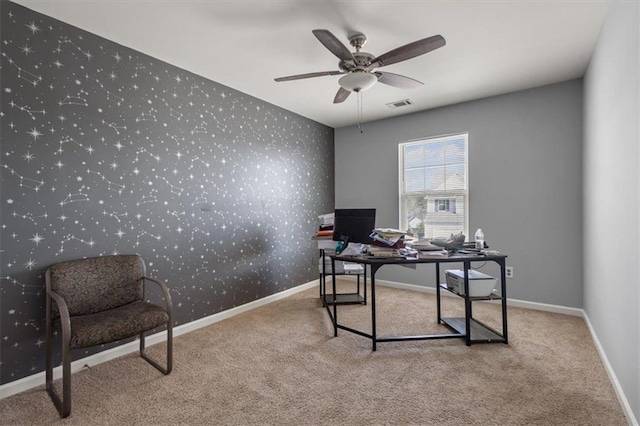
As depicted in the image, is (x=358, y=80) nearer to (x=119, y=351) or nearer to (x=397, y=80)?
(x=397, y=80)

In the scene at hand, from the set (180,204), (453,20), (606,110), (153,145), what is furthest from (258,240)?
(606,110)

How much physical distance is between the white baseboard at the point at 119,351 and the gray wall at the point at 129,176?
61 millimetres

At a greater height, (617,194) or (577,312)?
(617,194)

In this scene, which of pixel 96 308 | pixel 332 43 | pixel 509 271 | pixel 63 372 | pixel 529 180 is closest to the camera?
pixel 63 372

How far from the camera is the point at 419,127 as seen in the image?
4.31 m

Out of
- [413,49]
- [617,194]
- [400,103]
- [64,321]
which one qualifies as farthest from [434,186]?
[64,321]

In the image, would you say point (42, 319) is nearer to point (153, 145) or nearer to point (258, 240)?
point (153, 145)

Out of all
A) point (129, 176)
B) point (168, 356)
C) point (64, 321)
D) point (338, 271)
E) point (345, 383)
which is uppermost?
point (129, 176)

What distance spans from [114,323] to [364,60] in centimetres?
255

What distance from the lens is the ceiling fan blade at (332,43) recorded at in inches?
74.2

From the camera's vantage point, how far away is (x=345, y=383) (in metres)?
2.06

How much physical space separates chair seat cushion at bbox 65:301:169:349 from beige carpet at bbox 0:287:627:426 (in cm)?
39

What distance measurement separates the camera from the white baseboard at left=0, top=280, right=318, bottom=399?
6.55ft

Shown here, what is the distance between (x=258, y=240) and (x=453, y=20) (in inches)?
114
